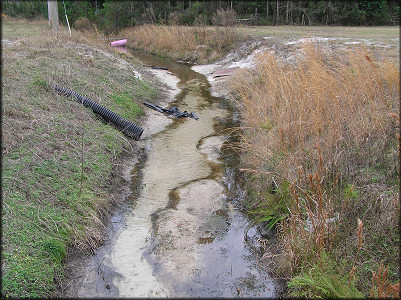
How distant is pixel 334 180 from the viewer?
14.6 ft

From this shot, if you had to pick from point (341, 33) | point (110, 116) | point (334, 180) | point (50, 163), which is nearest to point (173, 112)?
point (110, 116)

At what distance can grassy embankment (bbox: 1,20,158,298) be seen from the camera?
3756 millimetres

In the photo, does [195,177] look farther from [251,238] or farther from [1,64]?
[1,64]

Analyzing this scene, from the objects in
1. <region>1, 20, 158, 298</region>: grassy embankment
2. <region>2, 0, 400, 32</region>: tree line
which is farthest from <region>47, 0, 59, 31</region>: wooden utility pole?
<region>1, 20, 158, 298</region>: grassy embankment

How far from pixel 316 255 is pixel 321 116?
2.18 m

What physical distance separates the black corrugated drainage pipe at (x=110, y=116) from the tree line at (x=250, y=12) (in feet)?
55.0

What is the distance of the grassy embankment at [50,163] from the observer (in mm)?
3756

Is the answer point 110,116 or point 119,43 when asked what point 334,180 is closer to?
point 110,116

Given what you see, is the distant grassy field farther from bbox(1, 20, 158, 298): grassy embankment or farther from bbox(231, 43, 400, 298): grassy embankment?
bbox(1, 20, 158, 298): grassy embankment

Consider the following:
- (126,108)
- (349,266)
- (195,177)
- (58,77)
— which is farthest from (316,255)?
(58,77)

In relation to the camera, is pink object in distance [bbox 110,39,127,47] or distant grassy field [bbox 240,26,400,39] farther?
pink object in distance [bbox 110,39,127,47]

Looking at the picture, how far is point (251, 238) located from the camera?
4660 millimetres

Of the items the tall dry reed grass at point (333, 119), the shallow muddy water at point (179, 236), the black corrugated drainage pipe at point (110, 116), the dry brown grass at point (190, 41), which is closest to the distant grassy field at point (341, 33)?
the dry brown grass at point (190, 41)

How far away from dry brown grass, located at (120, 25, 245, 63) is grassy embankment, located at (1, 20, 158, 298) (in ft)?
28.3
